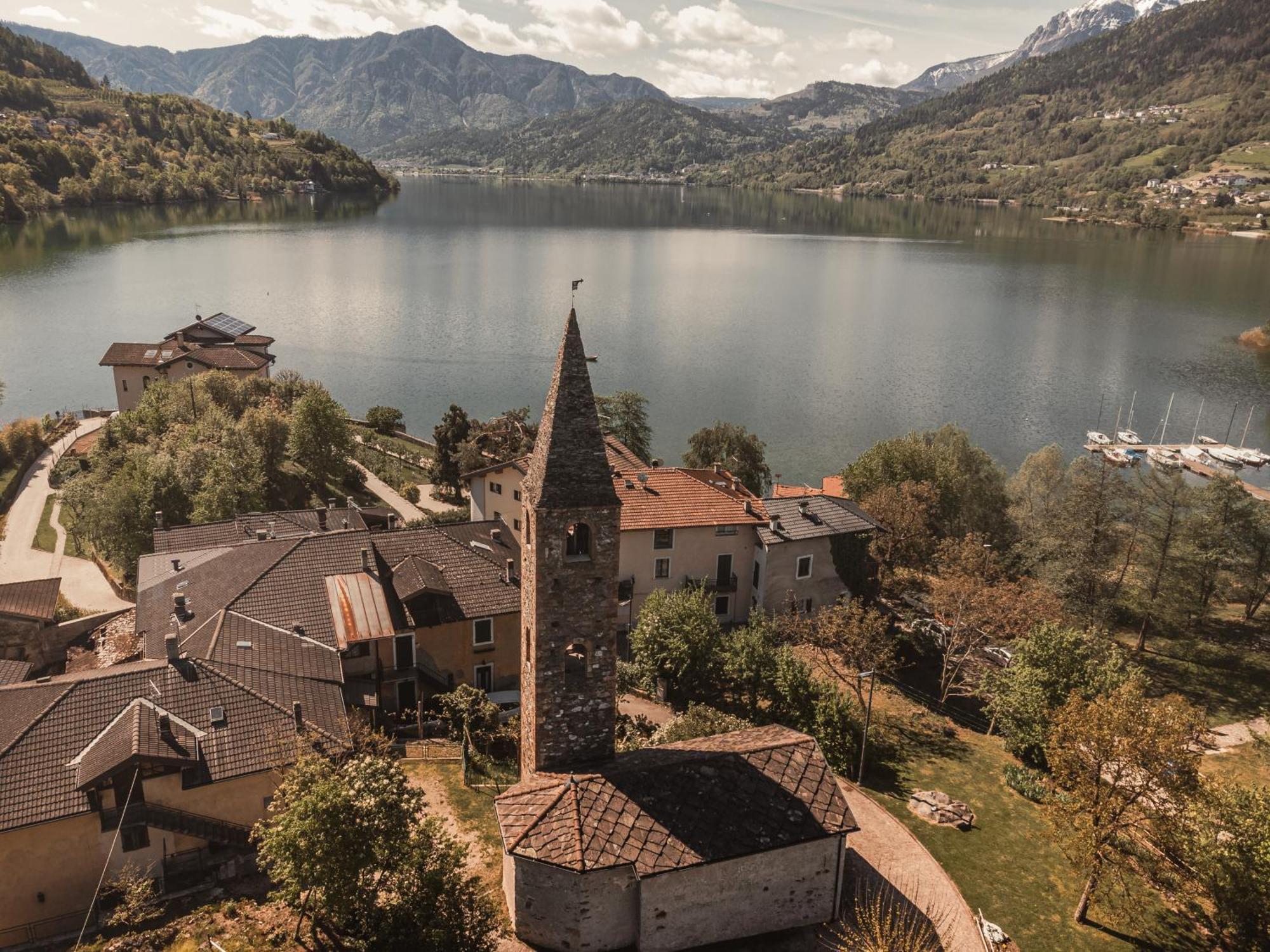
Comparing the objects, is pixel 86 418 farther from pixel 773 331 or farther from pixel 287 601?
pixel 773 331

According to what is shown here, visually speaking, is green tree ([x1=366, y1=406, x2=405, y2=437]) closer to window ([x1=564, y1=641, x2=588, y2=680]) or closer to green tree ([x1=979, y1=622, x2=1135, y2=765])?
green tree ([x1=979, y1=622, x2=1135, y2=765])

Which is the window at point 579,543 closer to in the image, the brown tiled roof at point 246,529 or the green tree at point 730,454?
the brown tiled roof at point 246,529

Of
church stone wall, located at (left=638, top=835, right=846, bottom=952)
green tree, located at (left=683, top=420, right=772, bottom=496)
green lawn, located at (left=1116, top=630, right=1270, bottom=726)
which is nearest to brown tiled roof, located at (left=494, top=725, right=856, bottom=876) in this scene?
church stone wall, located at (left=638, top=835, right=846, bottom=952)

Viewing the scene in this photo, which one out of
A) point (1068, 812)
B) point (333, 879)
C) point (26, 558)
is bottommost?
point (26, 558)

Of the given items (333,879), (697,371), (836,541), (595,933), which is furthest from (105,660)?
(697,371)

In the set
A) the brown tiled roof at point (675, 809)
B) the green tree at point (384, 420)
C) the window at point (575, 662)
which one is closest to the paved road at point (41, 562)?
the green tree at point (384, 420)

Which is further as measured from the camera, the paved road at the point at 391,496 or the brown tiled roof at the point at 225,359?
the brown tiled roof at the point at 225,359

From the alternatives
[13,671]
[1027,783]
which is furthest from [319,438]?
[1027,783]
